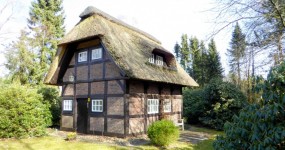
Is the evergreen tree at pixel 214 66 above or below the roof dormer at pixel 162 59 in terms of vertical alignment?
above

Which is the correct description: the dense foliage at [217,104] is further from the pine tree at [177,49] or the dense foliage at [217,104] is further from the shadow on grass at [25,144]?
the pine tree at [177,49]

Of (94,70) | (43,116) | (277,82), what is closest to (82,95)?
(94,70)

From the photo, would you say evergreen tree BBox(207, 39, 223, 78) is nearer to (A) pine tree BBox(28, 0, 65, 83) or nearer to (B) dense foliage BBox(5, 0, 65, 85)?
(B) dense foliage BBox(5, 0, 65, 85)

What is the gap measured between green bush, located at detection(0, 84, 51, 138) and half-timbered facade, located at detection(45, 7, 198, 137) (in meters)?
2.05

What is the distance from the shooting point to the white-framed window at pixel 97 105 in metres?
12.7

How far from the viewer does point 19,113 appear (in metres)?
12.3

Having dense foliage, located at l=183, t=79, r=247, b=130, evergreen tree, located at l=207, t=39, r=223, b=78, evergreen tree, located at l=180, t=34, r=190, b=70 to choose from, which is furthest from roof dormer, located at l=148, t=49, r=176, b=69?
evergreen tree, located at l=180, t=34, r=190, b=70

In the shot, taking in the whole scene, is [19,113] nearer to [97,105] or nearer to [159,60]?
[97,105]

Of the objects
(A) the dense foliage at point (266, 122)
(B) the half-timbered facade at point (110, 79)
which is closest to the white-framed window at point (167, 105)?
(B) the half-timbered facade at point (110, 79)

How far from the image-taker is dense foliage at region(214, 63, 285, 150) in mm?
3377

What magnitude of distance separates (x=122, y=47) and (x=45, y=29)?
16.7 meters

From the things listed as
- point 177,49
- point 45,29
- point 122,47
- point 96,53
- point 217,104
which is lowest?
point 217,104

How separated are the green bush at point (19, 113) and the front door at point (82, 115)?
2.03m

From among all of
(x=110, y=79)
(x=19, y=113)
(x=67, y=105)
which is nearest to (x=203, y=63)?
(x=67, y=105)
